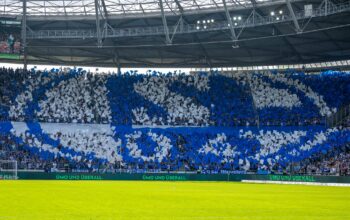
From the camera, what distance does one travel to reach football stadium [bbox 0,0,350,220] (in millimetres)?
52500

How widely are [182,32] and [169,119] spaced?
1011 cm

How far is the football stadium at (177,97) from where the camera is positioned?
2067 inches

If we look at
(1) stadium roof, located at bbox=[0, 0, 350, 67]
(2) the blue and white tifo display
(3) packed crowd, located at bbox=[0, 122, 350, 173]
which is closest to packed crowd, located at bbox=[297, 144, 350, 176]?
(3) packed crowd, located at bbox=[0, 122, 350, 173]

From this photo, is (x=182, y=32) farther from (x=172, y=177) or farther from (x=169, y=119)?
(x=172, y=177)

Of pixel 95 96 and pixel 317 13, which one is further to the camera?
pixel 95 96

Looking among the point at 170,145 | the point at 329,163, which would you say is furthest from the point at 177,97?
the point at 329,163

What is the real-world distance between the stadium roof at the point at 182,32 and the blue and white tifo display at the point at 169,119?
357cm

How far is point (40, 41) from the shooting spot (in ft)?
213

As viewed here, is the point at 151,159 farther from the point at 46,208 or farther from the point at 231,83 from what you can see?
the point at 46,208

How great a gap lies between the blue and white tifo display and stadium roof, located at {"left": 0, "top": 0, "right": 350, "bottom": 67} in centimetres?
357

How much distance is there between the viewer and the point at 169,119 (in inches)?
2402

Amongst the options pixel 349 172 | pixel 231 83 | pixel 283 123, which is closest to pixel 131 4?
pixel 231 83

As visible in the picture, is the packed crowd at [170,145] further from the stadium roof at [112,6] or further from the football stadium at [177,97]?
the stadium roof at [112,6]

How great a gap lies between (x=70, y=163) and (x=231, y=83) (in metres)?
21.9
